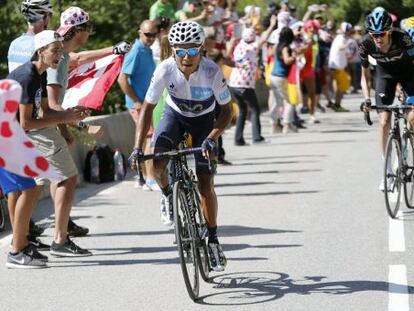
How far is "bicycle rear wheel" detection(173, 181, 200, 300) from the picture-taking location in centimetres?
802

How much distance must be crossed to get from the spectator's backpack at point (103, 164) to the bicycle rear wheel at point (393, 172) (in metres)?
4.48


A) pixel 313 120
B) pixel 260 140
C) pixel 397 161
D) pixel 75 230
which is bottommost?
pixel 313 120

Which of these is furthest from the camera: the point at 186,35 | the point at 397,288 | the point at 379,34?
the point at 379,34

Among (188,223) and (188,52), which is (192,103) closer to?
(188,52)

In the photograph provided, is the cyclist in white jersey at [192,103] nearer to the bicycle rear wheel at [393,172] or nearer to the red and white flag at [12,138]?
the red and white flag at [12,138]

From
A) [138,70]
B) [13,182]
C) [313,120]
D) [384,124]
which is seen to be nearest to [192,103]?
[13,182]

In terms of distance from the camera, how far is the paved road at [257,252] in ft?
27.2

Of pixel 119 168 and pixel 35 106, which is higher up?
pixel 35 106

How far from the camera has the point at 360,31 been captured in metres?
37.0

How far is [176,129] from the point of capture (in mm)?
9188

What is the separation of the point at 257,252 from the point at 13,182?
2.07 meters

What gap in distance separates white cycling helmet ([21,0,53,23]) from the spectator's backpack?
4.71 metres

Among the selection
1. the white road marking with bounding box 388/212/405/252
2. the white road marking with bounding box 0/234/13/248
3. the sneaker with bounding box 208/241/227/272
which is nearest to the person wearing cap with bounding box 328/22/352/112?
the white road marking with bounding box 388/212/405/252

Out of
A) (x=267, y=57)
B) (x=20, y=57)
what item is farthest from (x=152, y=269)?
(x=267, y=57)
